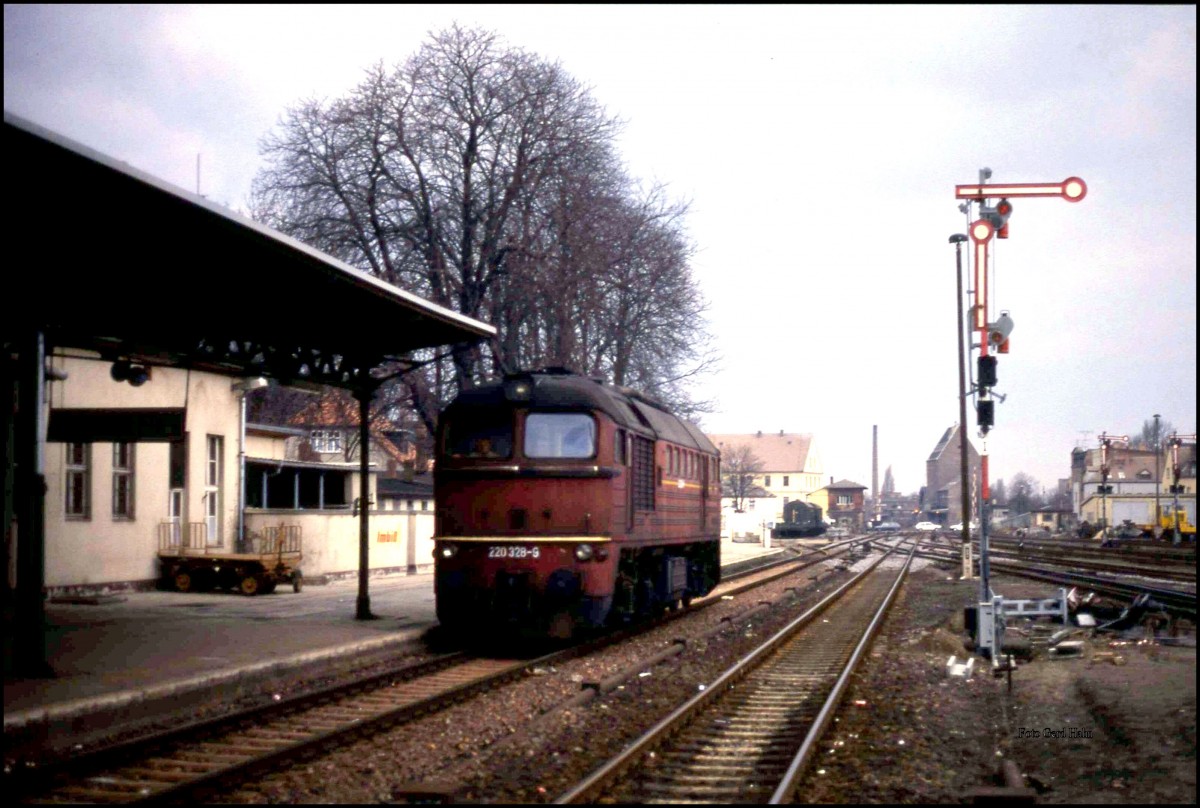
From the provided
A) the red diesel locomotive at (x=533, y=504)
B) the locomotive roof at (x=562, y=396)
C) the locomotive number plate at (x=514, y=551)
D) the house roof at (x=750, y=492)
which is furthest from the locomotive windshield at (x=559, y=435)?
the house roof at (x=750, y=492)

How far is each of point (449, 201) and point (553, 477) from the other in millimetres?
12411

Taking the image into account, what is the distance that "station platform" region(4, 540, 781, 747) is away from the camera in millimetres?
9281

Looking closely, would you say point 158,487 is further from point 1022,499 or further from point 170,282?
point 1022,499

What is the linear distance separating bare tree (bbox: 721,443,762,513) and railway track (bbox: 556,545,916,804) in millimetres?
61652

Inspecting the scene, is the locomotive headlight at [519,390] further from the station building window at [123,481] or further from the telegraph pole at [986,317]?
the station building window at [123,481]

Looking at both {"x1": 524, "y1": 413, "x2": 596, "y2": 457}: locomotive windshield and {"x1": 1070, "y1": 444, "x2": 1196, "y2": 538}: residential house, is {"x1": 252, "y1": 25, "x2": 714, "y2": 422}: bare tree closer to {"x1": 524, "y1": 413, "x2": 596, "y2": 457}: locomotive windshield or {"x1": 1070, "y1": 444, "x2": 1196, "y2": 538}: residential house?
{"x1": 524, "y1": 413, "x2": 596, "y2": 457}: locomotive windshield

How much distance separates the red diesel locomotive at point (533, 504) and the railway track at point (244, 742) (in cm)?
125

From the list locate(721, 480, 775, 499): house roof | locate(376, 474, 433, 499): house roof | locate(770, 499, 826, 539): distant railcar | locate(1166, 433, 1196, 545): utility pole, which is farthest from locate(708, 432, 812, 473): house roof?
locate(376, 474, 433, 499): house roof

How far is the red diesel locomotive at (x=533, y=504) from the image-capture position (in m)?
13.7

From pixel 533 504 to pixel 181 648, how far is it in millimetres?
4131

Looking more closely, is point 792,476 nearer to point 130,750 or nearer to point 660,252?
point 660,252

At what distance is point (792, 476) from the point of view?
122125 mm

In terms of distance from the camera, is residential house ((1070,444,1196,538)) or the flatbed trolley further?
residential house ((1070,444,1196,538))

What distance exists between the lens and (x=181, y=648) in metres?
12.6
